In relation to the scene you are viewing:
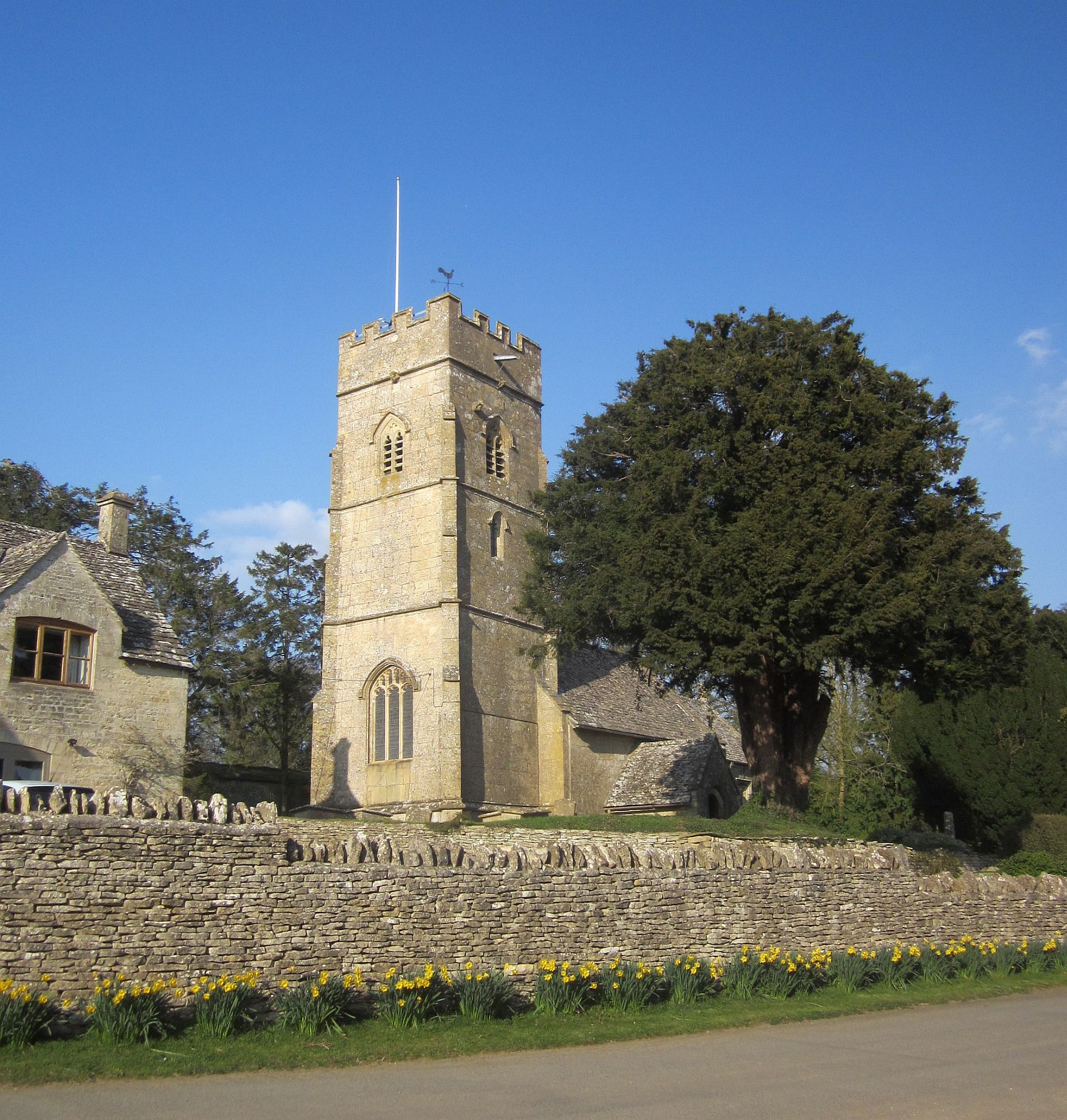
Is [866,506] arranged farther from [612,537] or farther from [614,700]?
[614,700]

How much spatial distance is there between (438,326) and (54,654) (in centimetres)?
1945

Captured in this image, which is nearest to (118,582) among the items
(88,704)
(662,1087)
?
(88,704)

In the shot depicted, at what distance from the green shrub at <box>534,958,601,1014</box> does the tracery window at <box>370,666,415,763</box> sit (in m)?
21.5

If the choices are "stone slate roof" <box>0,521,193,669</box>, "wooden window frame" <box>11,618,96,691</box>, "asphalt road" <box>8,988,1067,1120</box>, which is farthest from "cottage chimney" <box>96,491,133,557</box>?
"asphalt road" <box>8,988,1067,1120</box>

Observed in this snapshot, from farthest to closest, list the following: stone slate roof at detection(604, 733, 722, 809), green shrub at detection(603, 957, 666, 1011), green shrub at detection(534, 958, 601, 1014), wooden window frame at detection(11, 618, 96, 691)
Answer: stone slate roof at detection(604, 733, 722, 809)
wooden window frame at detection(11, 618, 96, 691)
green shrub at detection(603, 957, 666, 1011)
green shrub at detection(534, 958, 601, 1014)

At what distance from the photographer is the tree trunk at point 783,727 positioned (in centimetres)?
2750

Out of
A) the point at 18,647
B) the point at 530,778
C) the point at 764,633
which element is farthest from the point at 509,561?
the point at 18,647

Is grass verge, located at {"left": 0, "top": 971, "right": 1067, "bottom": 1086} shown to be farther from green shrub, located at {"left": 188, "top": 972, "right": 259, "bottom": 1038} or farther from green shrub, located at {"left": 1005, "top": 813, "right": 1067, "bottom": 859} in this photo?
green shrub, located at {"left": 1005, "top": 813, "right": 1067, "bottom": 859}

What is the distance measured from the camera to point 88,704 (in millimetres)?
23625

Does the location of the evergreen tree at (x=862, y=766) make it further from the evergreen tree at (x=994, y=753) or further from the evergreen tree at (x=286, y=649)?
the evergreen tree at (x=286, y=649)

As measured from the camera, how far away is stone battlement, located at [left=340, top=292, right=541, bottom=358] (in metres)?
38.7

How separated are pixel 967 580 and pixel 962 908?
8281 mm

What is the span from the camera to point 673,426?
2725cm

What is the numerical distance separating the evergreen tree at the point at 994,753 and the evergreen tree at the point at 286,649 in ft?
81.4
